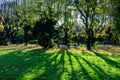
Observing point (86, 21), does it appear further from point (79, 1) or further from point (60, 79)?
point (60, 79)

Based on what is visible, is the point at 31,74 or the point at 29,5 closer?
the point at 31,74

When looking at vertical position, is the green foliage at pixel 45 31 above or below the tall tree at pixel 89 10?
below

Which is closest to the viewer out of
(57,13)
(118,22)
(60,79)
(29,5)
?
(60,79)

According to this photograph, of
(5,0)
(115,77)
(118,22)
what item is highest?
(5,0)

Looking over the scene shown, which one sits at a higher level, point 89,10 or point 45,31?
point 89,10

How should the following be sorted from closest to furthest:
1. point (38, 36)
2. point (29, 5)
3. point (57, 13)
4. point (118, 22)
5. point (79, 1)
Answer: point (118, 22) → point (38, 36) → point (79, 1) → point (57, 13) → point (29, 5)

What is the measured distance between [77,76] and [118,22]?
5.51 metres

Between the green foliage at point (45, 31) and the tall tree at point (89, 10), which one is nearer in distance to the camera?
the green foliage at point (45, 31)

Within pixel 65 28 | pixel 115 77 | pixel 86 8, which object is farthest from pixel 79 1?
pixel 115 77

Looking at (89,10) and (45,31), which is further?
(89,10)

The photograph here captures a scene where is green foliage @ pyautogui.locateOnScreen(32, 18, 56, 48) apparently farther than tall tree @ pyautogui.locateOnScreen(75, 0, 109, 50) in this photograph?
No

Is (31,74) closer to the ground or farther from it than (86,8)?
closer to the ground

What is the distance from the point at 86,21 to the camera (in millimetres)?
52719

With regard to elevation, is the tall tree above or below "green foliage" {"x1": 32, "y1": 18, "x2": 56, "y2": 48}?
above
